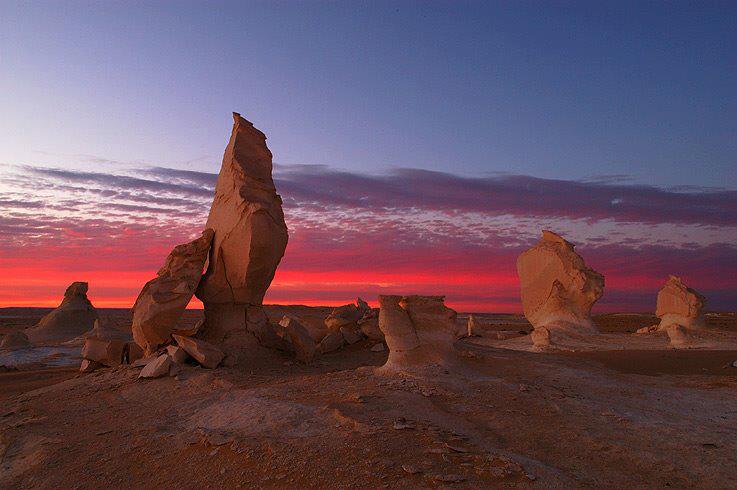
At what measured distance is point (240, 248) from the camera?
13367mm

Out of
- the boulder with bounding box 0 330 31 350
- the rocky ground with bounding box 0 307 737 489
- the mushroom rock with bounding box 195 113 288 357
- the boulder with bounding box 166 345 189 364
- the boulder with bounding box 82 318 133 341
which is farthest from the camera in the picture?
the boulder with bounding box 0 330 31 350

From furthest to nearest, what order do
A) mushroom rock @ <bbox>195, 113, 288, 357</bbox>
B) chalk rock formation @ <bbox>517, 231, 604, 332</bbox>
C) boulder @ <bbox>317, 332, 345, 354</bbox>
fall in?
1. chalk rock formation @ <bbox>517, 231, 604, 332</bbox>
2. boulder @ <bbox>317, 332, 345, 354</bbox>
3. mushroom rock @ <bbox>195, 113, 288, 357</bbox>

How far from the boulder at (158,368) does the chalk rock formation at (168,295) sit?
1519 mm

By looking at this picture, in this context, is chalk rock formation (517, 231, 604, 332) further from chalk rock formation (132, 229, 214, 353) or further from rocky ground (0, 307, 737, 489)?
chalk rock formation (132, 229, 214, 353)

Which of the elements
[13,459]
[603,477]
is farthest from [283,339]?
[603,477]

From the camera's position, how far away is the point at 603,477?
5.96 m

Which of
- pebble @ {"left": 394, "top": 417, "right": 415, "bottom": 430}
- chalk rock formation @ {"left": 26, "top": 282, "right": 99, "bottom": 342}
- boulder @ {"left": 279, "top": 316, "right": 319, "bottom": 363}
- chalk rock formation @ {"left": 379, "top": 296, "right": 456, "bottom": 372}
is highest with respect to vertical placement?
chalk rock formation @ {"left": 379, "top": 296, "right": 456, "bottom": 372}

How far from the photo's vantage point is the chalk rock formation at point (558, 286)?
24.0 meters

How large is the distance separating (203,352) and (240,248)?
279 cm

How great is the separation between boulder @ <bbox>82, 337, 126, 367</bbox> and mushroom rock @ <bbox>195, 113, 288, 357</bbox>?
2208 millimetres

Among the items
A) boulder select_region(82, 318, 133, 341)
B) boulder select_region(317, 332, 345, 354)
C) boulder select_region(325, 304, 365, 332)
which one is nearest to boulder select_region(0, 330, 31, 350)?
boulder select_region(82, 318, 133, 341)

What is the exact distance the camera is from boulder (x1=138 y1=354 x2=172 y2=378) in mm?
11273

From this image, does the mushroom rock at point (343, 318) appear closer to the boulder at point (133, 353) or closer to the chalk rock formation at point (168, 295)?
the chalk rock formation at point (168, 295)

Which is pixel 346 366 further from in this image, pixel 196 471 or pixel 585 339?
pixel 585 339
